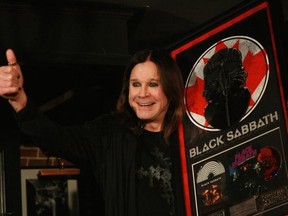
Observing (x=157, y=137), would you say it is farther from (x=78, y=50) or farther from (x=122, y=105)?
(x=78, y=50)

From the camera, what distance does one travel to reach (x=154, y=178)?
1699 millimetres

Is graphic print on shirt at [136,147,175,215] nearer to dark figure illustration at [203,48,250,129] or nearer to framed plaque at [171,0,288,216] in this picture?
framed plaque at [171,0,288,216]

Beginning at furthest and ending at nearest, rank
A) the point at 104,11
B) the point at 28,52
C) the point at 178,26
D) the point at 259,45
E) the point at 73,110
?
the point at 73,110
the point at 178,26
the point at 104,11
the point at 28,52
the point at 259,45

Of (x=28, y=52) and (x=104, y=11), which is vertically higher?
(x=104, y=11)

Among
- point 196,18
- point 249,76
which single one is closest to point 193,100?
point 249,76

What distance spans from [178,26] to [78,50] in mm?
567

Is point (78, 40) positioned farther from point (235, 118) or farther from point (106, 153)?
point (235, 118)

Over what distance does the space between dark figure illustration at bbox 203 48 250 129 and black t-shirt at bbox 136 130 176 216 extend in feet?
0.66

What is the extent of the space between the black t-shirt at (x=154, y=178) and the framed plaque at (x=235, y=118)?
0.19 feet

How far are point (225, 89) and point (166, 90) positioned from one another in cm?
23

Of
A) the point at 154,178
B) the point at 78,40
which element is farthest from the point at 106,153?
the point at 78,40

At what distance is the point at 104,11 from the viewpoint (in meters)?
2.63

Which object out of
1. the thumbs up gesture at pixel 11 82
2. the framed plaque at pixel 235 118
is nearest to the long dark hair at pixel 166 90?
the framed plaque at pixel 235 118

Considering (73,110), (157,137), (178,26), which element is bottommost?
(157,137)
